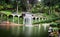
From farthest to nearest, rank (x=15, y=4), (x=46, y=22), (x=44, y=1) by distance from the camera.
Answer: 1. (x=15, y=4)
2. (x=44, y=1)
3. (x=46, y=22)

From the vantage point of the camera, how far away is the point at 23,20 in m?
11.9

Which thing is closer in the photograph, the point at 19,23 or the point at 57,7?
Result: the point at 57,7

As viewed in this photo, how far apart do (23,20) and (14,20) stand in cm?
61

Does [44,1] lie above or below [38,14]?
above

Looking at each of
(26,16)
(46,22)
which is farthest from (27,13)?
(46,22)

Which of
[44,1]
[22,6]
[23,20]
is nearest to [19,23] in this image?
[23,20]

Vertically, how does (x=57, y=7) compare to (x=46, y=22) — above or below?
above

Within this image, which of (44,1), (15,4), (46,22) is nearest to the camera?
(46,22)

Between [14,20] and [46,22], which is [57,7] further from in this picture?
[14,20]

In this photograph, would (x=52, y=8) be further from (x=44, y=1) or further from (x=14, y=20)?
(x=14, y=20)

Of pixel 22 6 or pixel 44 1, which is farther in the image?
pixel 22 6

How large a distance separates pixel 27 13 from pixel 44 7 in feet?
4.00

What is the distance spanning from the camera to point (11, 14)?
1208 cm

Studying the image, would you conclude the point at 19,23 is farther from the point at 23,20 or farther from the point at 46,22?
the point at 46,22
